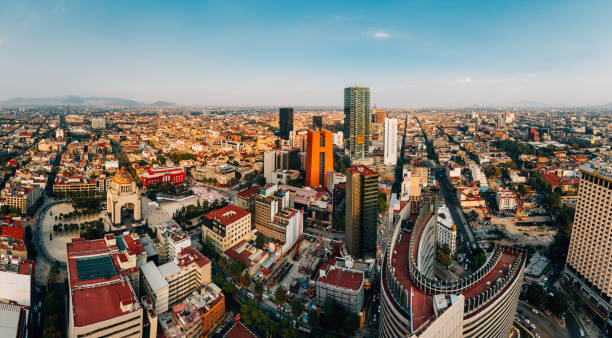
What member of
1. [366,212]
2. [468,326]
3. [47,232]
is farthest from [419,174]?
[47,232]

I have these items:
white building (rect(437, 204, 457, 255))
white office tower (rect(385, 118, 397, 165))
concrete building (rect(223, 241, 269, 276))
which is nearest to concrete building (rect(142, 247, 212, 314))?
concrete building (rect(223, 241, 269, 276))

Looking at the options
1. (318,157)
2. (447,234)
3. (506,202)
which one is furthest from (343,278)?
(506,202)

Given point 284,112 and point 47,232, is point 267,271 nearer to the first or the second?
point 47,232

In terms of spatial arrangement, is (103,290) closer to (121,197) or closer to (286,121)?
(121,197)

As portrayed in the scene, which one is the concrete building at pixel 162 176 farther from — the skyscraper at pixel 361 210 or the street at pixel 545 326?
the street at pixel 545 326

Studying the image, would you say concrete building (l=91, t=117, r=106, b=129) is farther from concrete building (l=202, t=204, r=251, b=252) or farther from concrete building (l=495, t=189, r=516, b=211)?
concrete building (l=495, t=189, r=516, b=211)
